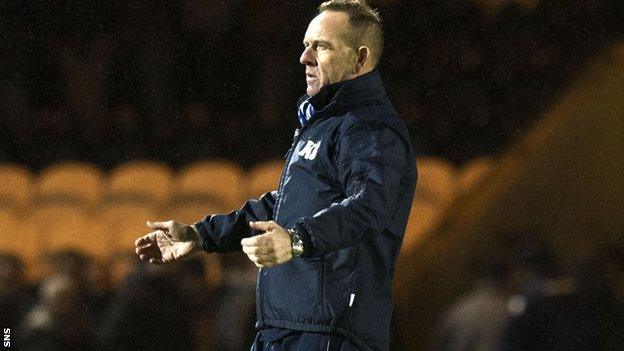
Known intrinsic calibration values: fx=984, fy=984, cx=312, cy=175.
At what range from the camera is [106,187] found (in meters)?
3.81

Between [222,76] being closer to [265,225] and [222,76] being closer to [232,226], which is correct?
[232,226]

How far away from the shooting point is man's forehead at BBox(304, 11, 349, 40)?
1.69 m

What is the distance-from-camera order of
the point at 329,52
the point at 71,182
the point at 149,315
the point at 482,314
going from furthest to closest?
the point at 71,182, the point at 482,314, the point at 149,315, the point at 329,52

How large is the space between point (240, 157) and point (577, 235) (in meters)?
1.37

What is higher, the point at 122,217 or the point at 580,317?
the point at 122,217

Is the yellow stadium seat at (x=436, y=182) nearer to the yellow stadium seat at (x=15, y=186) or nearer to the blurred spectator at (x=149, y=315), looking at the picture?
the blurred spectator at (x=149, y=315)

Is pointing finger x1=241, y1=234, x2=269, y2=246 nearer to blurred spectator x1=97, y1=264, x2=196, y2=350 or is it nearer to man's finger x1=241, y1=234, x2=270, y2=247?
man's finger x1=241, y1=234, x2=270, y2=247

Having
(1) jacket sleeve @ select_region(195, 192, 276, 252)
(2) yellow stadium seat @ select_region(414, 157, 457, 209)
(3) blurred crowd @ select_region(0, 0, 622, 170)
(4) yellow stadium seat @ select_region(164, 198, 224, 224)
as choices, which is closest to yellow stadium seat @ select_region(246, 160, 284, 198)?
(3) blurred crowd @ select_region(0, 0, 622, 170)

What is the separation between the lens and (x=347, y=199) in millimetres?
1407

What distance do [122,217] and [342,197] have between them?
2.41 metres

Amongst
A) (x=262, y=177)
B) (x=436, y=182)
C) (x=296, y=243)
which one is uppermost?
(x=296, y=243)

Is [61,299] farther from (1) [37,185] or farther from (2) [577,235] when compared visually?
(2) [577,235]

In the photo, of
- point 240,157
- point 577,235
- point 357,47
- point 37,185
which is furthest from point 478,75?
point 357,47

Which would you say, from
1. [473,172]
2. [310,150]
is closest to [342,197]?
[310,150]
